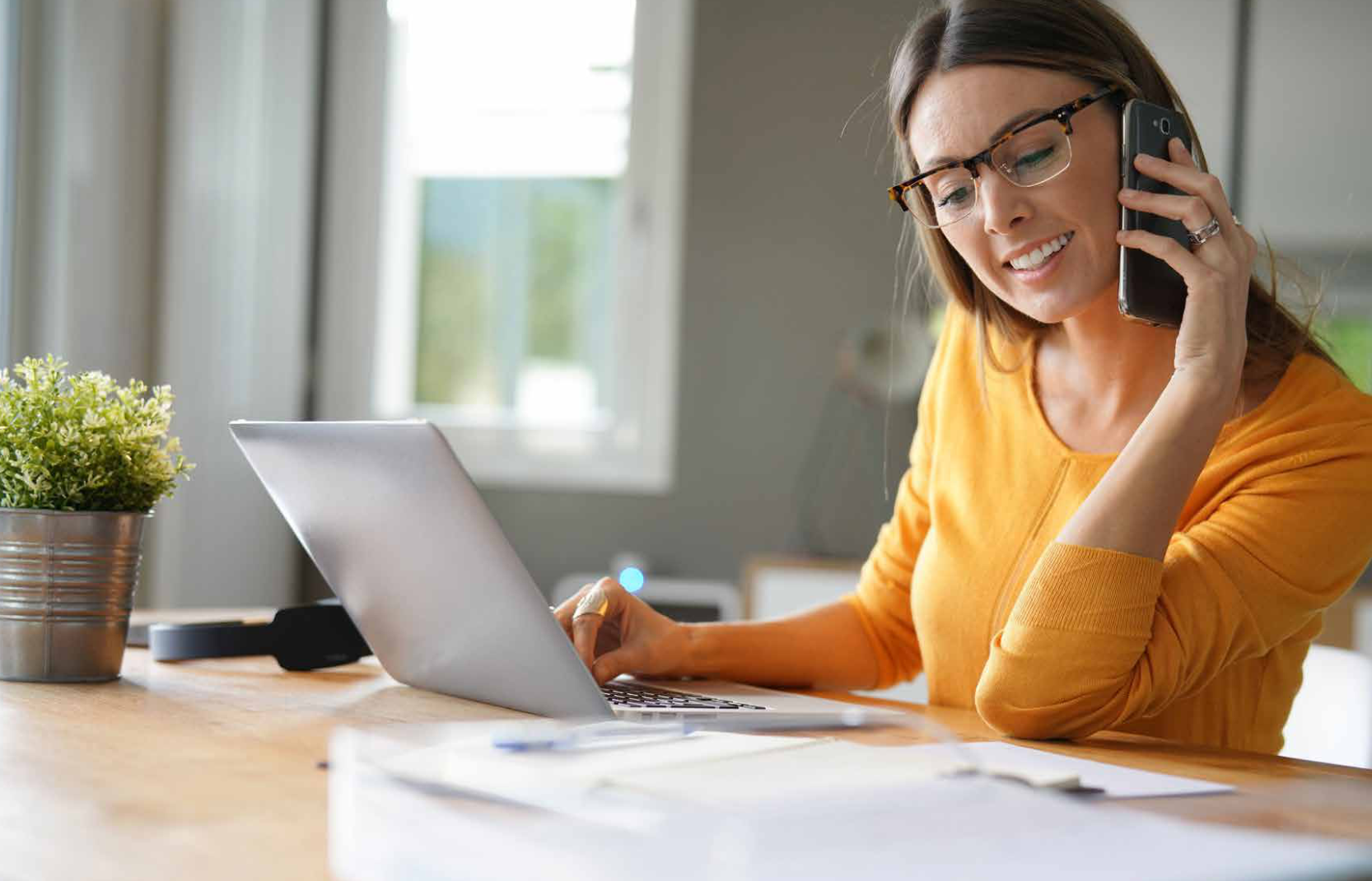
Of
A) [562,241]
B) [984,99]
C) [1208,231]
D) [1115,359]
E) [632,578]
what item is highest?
[562,241]

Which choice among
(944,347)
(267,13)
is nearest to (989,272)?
(944,347)

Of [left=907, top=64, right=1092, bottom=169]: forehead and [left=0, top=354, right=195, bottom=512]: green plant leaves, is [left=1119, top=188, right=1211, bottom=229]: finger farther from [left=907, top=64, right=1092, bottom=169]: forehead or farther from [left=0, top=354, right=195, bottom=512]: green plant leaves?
[left=0, top=354, right=195, bottom=512]: green plant leaves

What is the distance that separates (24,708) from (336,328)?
281 cm

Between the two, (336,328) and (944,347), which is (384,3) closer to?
(336,328)

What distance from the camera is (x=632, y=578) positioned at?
3.34 metres

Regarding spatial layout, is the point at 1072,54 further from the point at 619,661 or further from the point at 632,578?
the point at 632,578

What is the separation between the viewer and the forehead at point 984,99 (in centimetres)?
123

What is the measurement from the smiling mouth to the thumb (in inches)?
19.8

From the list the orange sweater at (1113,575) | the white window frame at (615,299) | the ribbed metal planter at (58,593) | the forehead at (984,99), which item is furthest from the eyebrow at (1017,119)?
the white window frame at (615,299)

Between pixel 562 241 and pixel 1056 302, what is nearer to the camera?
pixel 1056 302

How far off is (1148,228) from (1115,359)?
20cm

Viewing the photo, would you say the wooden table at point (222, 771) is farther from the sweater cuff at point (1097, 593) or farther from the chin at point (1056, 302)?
the chin at point (1056, 302)

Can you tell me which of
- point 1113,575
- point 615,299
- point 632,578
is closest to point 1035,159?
point 1113,575

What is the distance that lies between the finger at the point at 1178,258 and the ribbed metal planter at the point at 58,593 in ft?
2.96
